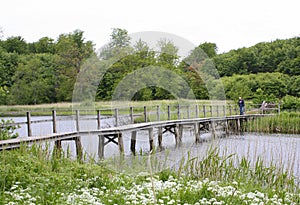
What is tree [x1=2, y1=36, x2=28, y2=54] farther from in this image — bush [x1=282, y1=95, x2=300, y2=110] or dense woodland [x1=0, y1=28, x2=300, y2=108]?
bush [x1=282, y1=95, x2=300, y2=110]

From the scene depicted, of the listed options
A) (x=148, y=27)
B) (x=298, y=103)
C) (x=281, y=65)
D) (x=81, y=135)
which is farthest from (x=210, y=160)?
(x=281, y=65)

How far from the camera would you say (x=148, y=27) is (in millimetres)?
8617

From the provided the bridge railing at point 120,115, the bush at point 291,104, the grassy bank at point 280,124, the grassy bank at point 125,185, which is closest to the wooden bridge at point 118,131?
the bridge railing at point 120,115

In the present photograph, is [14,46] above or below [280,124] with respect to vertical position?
above

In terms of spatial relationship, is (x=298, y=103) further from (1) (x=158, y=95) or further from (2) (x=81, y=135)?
(2) (x=81, y=135)

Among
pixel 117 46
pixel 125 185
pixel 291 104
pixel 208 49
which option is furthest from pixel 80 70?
pixel 125 185

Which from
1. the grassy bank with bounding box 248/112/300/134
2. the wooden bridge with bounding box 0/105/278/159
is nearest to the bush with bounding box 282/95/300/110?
the grassy bank with bounding box 248/112/300/134

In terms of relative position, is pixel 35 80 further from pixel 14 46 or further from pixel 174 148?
pixel 174 148

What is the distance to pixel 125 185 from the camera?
20.8 feet

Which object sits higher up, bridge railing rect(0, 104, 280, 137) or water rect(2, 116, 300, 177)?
bridge railing rect(0, 104, 280, 137)

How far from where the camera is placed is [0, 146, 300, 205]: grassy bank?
507 cm

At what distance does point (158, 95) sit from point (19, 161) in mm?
5551

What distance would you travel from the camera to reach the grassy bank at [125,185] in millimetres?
5070

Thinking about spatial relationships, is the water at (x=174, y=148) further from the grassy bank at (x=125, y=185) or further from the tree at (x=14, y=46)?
the tree at (x=14, y=46)
